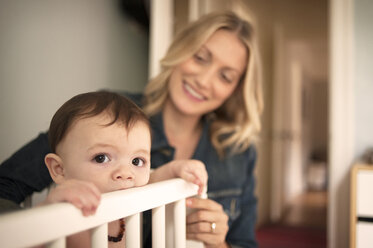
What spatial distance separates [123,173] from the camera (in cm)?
41

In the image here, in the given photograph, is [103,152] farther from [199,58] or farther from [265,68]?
[265,68]

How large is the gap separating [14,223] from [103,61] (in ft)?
1.55

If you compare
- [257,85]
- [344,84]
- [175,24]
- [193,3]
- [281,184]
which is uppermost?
[193,3]

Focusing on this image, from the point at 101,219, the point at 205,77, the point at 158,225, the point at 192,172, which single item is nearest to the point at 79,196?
the point at 101,219

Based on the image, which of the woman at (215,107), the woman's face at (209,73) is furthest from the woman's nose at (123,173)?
the woman's face at (209,73)

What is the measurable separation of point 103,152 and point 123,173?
0.12ft

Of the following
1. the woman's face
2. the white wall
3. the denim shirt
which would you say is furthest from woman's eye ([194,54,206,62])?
the white wall

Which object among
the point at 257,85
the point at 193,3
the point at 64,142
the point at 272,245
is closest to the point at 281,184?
the point at 272,245

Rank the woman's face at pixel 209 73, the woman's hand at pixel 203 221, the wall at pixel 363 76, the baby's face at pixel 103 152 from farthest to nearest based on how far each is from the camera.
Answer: the wall at pixel 363 76 → the woman's face at pixel 209 73 → the woman's hand at pixel 203 221 → the baby's face at pixel 103 152

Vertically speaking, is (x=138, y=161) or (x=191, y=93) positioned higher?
(x=191, y=93)

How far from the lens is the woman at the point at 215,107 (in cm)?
87

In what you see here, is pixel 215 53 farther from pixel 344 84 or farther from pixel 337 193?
pixel 337 193

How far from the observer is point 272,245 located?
252 cm

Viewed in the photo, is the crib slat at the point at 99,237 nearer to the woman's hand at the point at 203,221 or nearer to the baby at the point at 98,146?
the baby at the point at 98,146
